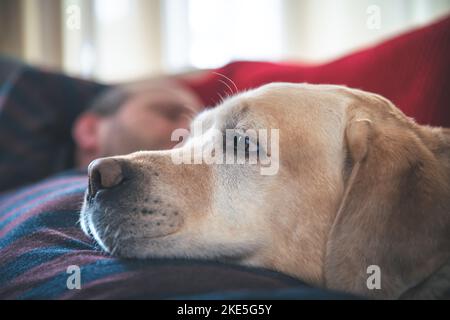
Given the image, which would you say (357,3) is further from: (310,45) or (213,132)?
(213,132)

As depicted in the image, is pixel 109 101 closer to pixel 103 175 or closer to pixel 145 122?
pixel 145 122

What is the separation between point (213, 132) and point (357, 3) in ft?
12.0

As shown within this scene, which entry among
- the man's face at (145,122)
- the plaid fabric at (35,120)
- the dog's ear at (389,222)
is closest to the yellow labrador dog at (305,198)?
the dog's ear at (389,222)

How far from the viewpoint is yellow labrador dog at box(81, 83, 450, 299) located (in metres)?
1.17

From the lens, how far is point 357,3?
4.63m

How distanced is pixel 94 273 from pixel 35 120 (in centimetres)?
223

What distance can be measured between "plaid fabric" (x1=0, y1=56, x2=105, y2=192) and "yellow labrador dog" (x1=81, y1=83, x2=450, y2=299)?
71.8 inches

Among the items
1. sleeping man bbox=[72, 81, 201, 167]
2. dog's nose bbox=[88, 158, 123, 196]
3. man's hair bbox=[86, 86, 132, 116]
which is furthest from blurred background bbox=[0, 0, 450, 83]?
dog's nose bbox=[88, 158, 123, 196]

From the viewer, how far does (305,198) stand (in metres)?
1.38

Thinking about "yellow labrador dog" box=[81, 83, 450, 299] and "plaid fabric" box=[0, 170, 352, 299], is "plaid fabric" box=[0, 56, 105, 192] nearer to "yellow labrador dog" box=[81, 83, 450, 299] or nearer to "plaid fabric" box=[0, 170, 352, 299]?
"plaid fabric" box=[0, 170, 352, 299]

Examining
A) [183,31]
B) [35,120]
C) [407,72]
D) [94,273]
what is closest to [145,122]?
[35,120]

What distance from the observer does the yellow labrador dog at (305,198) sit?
1.17 m

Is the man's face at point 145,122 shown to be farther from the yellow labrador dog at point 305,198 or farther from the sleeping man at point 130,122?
the yellow labrador dog at point 305,198

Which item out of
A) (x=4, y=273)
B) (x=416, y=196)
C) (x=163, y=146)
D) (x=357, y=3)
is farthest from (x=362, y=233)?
(x=357, y=3)
